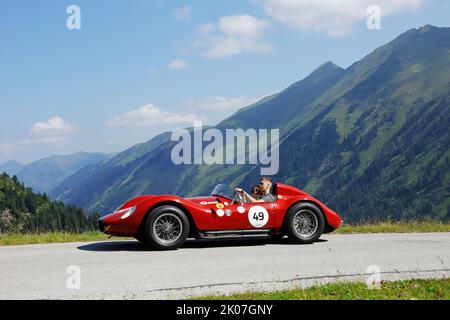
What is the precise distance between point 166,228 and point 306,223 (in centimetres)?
346

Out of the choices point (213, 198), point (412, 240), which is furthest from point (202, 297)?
point (412, 240)

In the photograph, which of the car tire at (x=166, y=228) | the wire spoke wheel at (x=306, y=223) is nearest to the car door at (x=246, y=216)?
the wire spoke wheel at (x=306, y=223)

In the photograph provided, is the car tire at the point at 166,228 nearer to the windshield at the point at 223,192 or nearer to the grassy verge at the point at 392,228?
the windshield at the point at 223,192

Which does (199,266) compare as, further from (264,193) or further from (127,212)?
(264,193)

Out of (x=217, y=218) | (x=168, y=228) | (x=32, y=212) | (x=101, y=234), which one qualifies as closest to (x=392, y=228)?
(x=217, y=218)

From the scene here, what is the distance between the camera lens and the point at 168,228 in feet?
36.5

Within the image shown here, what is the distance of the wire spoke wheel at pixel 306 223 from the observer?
476 inches

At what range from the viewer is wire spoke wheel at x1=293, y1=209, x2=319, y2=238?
1209cm

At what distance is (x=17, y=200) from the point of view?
16612 cm

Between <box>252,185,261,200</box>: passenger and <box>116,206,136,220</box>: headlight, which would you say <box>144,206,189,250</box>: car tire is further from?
<box>252,185,261,200</box>: passenger

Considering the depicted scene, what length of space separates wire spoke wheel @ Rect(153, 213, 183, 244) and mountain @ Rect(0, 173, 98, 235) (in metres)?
133

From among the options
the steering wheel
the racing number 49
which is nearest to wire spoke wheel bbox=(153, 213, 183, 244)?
the steering wheel

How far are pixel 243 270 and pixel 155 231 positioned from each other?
3.07 metres
